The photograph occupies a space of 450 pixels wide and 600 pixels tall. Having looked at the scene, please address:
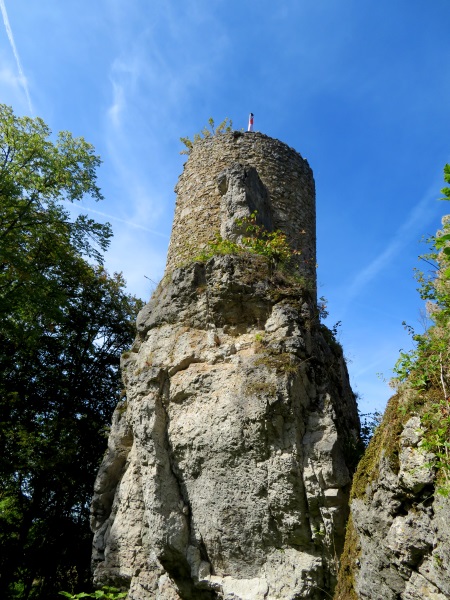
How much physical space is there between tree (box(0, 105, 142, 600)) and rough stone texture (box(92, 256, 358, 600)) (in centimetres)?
391

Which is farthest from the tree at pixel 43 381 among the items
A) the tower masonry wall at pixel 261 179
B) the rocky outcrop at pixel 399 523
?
the rocky outcrop at pixel 399 523

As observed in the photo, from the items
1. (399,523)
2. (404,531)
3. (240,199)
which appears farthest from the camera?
(240,199)

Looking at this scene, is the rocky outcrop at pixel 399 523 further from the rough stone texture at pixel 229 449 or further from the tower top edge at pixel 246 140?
the tower top edge at pixel 246 140

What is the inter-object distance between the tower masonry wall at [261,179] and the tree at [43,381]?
264 cm

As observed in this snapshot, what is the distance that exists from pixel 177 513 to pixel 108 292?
9398 millimetres

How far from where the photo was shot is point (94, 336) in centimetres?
1464

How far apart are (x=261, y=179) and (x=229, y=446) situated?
631cm

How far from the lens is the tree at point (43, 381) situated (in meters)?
11.0

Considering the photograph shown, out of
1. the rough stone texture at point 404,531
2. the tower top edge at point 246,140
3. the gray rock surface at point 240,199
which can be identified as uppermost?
the tower top edge at point 246,140

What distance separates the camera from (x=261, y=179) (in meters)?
10.7

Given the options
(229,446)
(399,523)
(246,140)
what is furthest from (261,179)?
(399,523)

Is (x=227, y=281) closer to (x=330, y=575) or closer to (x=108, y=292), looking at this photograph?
(x=330, y=575)

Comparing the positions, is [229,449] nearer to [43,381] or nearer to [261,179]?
[261,179]

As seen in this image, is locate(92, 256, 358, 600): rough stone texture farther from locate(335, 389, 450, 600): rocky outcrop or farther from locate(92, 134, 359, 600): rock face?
locate(335, 389, 450, 600): rocky outcrop
